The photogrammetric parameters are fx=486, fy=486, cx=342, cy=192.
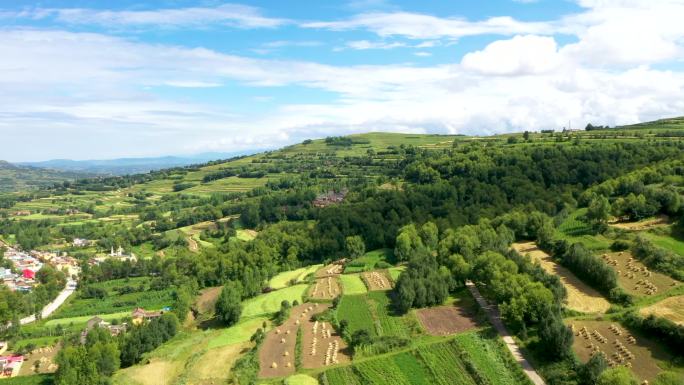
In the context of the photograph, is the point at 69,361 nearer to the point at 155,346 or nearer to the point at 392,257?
the point at 155,346

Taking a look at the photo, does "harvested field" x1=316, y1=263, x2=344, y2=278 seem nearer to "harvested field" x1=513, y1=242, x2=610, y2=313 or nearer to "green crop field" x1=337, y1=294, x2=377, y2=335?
"green crop field" x1=337, y1=294, x2=377, y2=335

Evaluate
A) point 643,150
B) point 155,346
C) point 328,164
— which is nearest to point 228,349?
point 155,346

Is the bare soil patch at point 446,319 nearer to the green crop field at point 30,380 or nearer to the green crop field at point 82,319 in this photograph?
the green crop field at point 30,380

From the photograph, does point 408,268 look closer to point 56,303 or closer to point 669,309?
point 669,309

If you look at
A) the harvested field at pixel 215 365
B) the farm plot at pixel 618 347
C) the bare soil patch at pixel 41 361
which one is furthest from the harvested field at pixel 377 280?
the bare soil patch at pixel 41 361

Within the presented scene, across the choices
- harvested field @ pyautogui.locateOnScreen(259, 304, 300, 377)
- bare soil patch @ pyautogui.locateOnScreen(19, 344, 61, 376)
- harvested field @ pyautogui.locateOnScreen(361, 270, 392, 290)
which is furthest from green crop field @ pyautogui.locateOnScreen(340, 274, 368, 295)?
bare soil patch @ pyautogui.locateOnScreen(19, 344, 61, 376)

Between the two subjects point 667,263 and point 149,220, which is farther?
point 149,220
